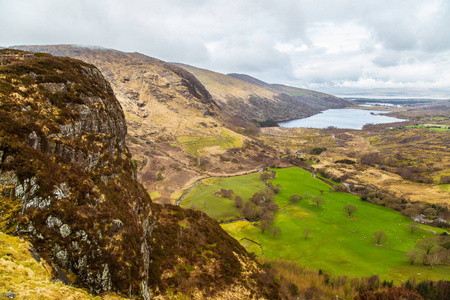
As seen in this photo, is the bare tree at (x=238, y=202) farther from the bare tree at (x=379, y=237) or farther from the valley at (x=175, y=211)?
the bare tree at (x=379, y=237)

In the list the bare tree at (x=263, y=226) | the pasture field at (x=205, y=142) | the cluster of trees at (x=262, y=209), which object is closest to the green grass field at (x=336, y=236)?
the bare tree at (x=263, y=226)

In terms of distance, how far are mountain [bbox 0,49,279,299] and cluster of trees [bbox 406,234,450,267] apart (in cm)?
5552

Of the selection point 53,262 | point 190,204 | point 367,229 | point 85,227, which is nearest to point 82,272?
point 53,262

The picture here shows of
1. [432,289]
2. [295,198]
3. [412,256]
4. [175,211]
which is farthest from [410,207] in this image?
[175,211]

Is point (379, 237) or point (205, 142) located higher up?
point (205, 142)

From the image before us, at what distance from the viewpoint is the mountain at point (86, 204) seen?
18.4 m

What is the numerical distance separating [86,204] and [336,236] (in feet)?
282

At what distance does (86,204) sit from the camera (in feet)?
73.6

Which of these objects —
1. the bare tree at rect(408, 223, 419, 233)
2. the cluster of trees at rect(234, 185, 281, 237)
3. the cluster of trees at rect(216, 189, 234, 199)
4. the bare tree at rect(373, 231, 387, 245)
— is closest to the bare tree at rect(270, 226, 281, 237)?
the cluster of trees at rect(234, 185, 281, 237)

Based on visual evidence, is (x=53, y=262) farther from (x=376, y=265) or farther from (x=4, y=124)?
(x=376, y=265)

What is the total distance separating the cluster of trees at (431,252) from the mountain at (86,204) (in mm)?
55519

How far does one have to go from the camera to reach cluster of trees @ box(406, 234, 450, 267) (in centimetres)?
6300

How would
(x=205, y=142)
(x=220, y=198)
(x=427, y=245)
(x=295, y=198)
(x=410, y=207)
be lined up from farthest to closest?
(x=205, y=142) < (x=295, y=198) < (x=220, y=198) < (x=410, y=207) < (x=427, y=245)

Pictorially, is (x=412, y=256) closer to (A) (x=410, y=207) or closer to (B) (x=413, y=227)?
(B) (x=413, y=227)
